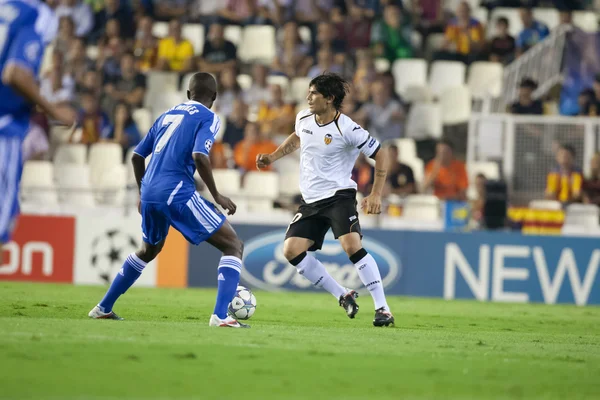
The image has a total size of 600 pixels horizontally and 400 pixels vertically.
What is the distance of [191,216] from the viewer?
28.9 feet

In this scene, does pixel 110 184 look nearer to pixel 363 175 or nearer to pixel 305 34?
pixel 363 175

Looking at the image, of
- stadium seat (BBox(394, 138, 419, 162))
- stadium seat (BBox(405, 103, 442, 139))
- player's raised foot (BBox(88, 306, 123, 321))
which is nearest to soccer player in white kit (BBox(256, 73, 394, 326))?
player's raised foot (BBox(88, 306, 123, 321))

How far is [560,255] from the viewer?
16.0 m

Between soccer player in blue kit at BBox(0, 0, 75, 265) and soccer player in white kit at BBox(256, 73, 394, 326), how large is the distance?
307cm

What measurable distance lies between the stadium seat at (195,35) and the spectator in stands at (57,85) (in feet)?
8.98

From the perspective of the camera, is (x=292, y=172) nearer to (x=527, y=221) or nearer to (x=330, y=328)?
(x=527, y=221)

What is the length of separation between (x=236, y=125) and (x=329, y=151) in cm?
812

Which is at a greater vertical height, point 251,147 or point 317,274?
point 251,147

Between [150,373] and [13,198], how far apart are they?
185 centimetres

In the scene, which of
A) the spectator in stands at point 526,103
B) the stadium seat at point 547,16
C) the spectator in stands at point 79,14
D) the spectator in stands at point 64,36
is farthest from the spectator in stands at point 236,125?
the stadium seat at point 547,16

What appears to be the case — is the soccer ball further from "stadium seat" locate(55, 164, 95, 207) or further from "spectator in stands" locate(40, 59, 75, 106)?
"spectator in stands" locate(40, 59, 75, 106)

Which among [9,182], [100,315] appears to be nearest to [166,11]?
[100,315]

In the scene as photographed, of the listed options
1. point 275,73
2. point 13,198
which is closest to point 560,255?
point 275,73

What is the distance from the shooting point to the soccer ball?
10.2 m
